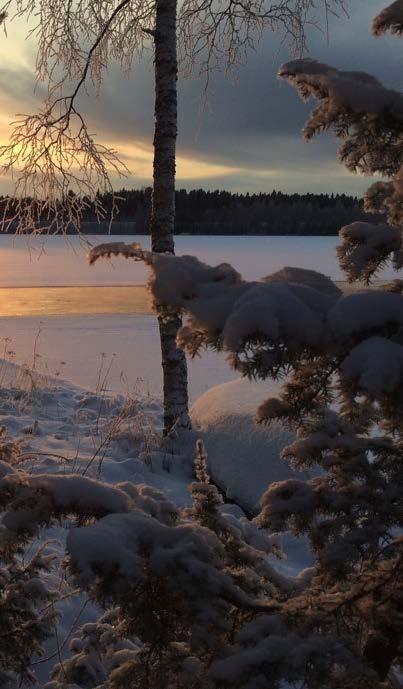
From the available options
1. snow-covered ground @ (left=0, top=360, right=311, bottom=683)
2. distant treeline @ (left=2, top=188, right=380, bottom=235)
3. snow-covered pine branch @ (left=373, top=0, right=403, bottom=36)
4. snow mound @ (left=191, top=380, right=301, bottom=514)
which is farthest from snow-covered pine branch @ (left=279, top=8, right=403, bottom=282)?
distant treeline @ (left=2, top=188, right=380, bottom=235)

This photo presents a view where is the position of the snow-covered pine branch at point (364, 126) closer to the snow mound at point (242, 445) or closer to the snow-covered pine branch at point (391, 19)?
the snow-covered pine branch at point (391, 19)

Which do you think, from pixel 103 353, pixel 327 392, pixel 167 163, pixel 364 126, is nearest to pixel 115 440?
pixel 103 353

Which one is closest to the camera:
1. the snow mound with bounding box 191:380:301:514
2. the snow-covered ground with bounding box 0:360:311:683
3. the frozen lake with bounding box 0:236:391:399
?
the snow-covered ground with bounding box 0:360:311:683

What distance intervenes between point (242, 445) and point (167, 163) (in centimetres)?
291

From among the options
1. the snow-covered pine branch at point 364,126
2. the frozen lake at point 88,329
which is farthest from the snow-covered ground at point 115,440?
the snow-covered pine branch at point 364,126

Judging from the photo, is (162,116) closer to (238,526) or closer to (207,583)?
(238,526)

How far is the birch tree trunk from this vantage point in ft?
21.8

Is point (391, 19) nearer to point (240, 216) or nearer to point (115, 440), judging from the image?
point (115, 440)

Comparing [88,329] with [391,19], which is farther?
[88,329]

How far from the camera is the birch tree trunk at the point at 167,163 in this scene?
21.8 feet

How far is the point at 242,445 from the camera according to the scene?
6.05 meters

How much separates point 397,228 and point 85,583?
1.21 metres

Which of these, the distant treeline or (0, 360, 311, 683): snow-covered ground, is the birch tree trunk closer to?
(0, 360, 311, 683): snow-covered ground

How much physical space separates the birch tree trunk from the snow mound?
43 cm
